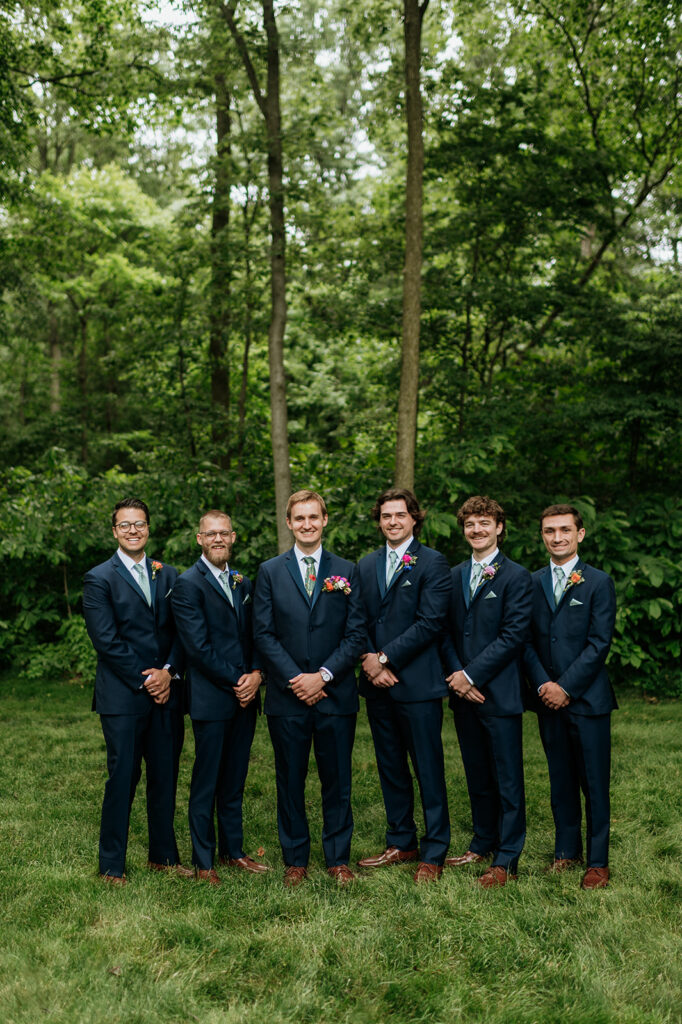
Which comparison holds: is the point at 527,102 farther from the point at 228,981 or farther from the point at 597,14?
the point at 228,981

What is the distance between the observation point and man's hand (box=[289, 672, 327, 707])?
4398mm

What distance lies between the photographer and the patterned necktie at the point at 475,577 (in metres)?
4.69

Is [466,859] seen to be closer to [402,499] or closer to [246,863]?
[246,863]

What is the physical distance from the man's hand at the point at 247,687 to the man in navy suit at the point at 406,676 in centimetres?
62

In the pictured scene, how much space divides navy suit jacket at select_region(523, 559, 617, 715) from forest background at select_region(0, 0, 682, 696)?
392 centimetres

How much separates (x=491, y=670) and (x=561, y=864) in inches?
45.9

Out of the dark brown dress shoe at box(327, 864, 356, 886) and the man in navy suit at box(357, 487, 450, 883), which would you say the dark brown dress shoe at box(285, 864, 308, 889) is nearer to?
the dark brown dress shoe at box(327, 864, 356, 886)

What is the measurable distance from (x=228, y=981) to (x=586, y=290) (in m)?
8.61

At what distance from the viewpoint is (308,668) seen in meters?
4.54

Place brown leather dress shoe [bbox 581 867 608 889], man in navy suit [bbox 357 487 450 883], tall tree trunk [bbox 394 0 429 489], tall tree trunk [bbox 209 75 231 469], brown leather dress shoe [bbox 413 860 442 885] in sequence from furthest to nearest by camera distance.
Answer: tall tree trunk [bbox 209 75 231 469] → tall tree trunk [bbox 394 0 429 489] → man in navy suit [bbox 357 487 450 883] → brown leather dress shoe [bbox 413 860 442 885] → brown leather dress shoe [bbox 581 867 608 889]

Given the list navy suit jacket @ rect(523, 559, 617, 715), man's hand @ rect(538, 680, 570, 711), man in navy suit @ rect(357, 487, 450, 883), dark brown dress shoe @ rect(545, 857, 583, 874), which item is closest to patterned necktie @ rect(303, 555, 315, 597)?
man in navy suit @ rect(357, 487, 450, 883)

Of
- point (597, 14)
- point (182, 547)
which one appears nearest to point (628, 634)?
point (182, 547)

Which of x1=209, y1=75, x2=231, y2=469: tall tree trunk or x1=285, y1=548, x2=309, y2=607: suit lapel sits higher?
x1=209, y1=75, x2=231, y2=469: tall tree trunk

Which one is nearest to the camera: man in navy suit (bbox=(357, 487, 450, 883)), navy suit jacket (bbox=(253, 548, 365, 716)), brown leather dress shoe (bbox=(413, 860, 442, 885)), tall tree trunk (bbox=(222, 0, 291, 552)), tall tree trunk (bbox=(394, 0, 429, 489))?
brown leather dress shoe (bbox=(413, 860, 442, 885))
